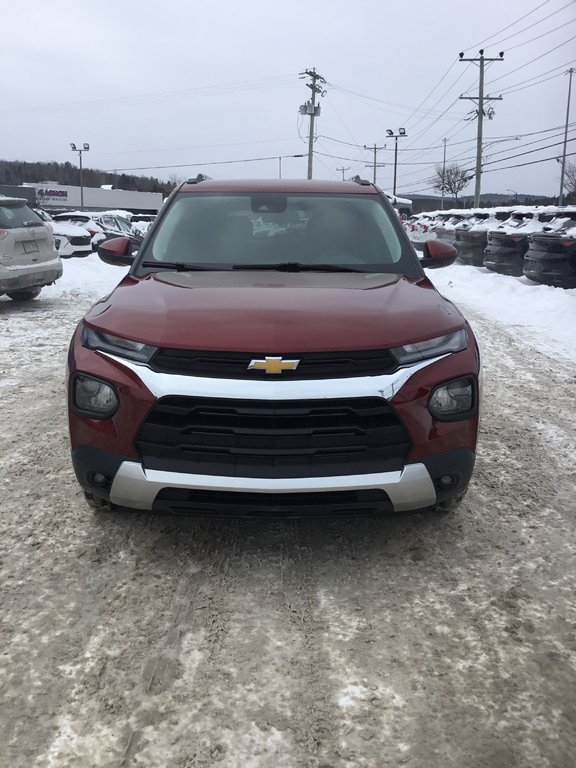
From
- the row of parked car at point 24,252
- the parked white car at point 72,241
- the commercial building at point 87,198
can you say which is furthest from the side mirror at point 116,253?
the commercial building at point 87,198

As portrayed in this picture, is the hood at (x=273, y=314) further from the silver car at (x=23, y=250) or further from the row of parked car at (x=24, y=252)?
the silver car at (x=23, y=250)

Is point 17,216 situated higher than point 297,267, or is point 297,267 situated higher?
point 17,216

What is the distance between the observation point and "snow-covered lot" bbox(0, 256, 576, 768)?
1.96m

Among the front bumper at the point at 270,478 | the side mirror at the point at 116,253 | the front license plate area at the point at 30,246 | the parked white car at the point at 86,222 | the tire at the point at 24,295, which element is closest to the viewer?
the front bumper at the point at 270,478

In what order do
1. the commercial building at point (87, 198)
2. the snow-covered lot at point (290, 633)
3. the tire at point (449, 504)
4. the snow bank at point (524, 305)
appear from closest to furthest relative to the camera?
the snow-covered lot at point (290, 633)
the tire at point (449, 504)
the snow bank at point (524, 305)
the commercial building at point (87, 198)

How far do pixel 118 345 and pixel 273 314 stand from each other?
0.69m

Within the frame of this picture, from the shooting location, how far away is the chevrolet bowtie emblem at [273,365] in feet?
8.56

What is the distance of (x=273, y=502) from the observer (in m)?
2.65

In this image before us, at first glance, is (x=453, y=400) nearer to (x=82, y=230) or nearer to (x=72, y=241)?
(x=72, y=241)

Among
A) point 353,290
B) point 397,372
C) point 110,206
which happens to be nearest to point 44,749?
point 397,372

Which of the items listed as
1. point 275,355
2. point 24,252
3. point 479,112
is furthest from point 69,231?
point 479,112

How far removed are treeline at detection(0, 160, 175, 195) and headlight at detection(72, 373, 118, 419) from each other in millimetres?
111596

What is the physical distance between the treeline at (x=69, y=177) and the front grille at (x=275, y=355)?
112 metres

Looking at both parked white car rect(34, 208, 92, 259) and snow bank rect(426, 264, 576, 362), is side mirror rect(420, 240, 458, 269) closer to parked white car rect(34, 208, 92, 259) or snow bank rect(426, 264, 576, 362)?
snow bank rect(426, 264, 576, 362)
